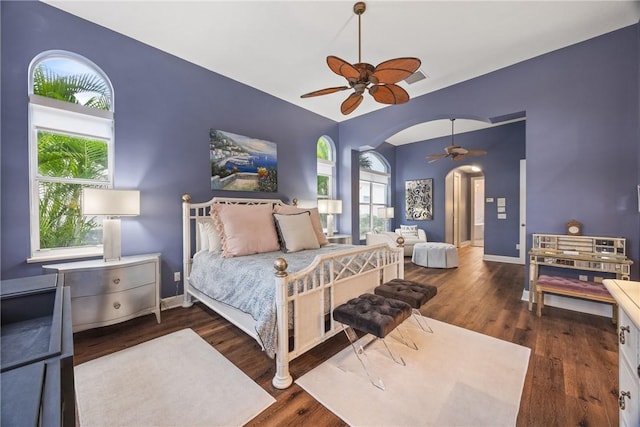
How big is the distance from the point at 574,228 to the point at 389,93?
267cm

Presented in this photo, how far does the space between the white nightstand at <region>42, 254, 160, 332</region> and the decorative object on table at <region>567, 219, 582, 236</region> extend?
15.1 ft

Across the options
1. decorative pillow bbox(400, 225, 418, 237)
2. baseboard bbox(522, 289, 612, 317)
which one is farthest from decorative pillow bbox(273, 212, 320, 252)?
decorative pillow bbox(400, 225, 418, 237)

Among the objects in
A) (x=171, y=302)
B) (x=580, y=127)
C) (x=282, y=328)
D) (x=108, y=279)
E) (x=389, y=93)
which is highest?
(x=389, y=93)

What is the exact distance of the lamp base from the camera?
2512 millimetres

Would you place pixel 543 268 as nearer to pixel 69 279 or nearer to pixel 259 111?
pixel 259 111

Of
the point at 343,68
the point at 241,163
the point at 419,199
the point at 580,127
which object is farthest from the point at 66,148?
the point at 419,199

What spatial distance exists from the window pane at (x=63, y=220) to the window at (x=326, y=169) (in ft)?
11.6

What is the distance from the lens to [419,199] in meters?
7.31

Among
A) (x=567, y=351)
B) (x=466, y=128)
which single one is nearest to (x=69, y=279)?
(x=567, y=351)

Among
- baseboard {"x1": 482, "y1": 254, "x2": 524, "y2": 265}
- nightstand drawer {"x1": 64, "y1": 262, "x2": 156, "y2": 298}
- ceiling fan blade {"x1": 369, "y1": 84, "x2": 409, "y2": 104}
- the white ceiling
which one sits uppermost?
the white ceiling

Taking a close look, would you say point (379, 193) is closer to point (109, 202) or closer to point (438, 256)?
point (438, 256)

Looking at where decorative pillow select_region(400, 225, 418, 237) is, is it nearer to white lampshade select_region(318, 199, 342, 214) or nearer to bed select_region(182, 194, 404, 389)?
white lampshade select_region(318, 199, 342, 214)

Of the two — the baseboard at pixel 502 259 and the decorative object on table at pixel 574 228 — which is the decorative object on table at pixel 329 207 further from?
the baseboard at pixel 502 259

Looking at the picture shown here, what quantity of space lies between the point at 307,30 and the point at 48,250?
3392 millimetres
